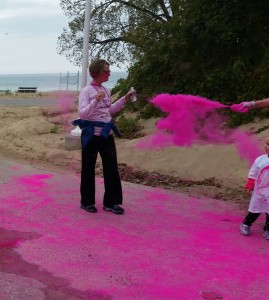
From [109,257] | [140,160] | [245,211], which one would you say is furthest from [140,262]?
[140,160]

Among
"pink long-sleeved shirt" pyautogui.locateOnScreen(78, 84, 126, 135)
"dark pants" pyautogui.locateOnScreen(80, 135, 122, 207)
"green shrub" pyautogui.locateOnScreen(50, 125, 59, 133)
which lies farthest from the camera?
"green shrub" pyautogui.locateOnScreen(50, 125, 59, 133)

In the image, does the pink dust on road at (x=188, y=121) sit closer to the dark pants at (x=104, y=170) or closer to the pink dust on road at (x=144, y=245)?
the pink dust on road at (x=144, y=245)

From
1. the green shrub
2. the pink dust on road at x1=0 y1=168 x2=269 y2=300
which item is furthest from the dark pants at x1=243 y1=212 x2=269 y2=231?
the green shrub

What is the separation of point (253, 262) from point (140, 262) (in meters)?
1.09

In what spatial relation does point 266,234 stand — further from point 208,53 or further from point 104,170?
point 208,53

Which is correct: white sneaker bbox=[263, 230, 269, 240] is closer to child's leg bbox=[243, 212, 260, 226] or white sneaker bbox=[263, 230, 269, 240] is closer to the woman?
child's leg bbox=[243, 212, 260, 226]

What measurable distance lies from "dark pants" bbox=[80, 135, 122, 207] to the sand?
193 cm

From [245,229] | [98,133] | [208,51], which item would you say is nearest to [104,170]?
[98,133]

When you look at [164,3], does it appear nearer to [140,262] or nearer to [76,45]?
[76,45]

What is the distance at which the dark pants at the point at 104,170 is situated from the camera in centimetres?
613

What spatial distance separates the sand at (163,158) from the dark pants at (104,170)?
193 cm

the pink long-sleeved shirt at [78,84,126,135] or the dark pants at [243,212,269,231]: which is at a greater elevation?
the pink long-sleeved shirt at [78,84,126,135]

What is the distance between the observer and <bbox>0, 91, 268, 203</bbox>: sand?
8.46 m

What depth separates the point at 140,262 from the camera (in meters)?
4.61
